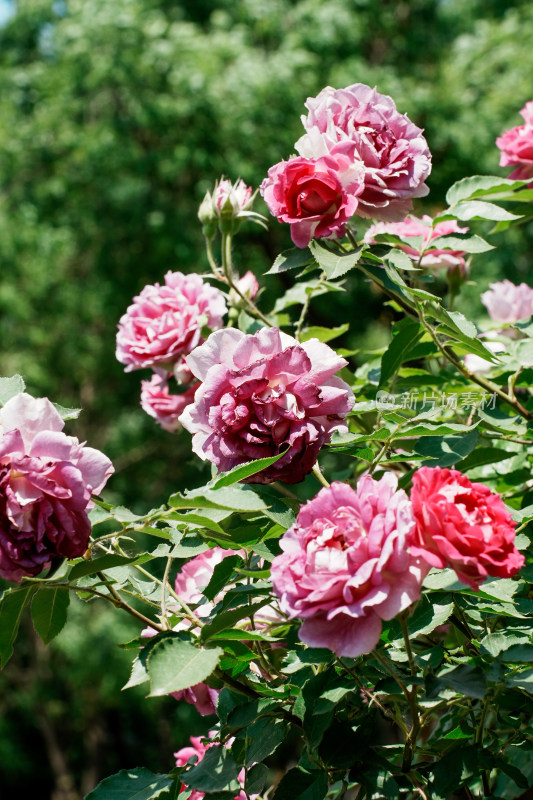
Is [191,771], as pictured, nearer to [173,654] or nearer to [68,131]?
[173,654]

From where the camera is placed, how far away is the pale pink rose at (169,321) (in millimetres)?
933

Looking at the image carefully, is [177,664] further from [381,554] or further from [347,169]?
[347,169]

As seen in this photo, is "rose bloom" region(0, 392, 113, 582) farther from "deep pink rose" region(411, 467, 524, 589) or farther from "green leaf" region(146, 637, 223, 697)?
"deep pink rose" region(411, 467, 524, 589)

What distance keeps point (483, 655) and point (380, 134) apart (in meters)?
0.42

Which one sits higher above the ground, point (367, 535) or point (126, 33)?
point (367, 535)

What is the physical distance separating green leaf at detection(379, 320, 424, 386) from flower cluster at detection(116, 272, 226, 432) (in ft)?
0.68

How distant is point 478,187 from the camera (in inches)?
34.4

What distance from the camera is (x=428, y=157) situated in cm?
75

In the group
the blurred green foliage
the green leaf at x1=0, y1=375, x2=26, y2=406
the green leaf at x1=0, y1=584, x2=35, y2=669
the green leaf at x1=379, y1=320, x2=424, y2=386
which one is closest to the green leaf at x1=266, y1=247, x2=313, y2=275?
the green leaf at x1=379, y1=320, x2=424, y2=386

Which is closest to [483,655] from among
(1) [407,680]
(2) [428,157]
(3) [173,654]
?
(1) [407,680]

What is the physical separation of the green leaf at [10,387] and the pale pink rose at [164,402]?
1.10 feet

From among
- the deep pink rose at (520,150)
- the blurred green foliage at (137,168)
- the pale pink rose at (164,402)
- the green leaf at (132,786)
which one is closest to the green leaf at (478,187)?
the deep pink rose at (520,150)

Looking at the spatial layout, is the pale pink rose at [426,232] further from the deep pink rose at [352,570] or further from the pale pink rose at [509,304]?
the deep pink rose at [352,570]

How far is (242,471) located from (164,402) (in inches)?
17.7
